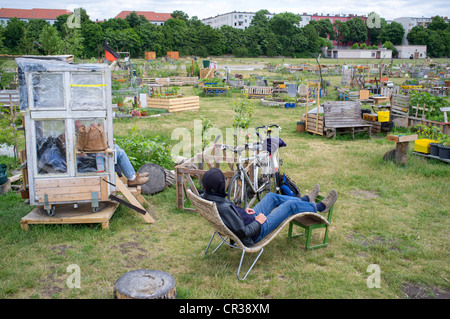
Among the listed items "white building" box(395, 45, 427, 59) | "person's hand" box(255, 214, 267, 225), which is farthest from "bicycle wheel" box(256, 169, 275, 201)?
→ "white building" box(395, 45, 427, 59)

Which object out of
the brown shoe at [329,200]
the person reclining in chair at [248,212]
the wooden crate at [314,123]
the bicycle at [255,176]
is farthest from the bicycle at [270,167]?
the wooden crate at [314,123]

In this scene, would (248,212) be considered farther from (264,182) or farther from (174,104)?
(174,104)

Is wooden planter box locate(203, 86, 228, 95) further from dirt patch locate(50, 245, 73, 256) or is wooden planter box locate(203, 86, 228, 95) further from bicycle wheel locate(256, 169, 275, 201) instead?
dirt patch locate(50, 245, 73, 256)

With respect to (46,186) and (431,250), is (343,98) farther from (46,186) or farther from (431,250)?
(46,186)

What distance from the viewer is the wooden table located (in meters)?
8.92

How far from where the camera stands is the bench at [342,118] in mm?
12750

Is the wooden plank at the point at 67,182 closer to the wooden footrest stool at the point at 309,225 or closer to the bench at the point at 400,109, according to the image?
the wooden footrest stool at the point at 309,225

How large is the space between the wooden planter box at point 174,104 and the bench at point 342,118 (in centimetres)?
755

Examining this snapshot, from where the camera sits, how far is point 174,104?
17875mm

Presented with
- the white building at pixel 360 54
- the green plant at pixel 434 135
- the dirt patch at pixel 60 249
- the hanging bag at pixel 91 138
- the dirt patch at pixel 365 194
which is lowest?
the dirt patch at pixel 60 249

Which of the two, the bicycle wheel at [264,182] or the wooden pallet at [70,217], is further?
the bicycle wheel at [264,182]

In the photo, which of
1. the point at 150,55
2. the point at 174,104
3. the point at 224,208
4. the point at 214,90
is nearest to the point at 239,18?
the point at 150,55

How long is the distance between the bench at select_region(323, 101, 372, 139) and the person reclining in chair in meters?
7.94

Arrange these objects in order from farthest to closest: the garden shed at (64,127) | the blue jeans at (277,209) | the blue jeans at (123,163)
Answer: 1. the blue jeans at (123,163)
2. the garden shed at (64,127)
3. the blue jeans at (277,209)
